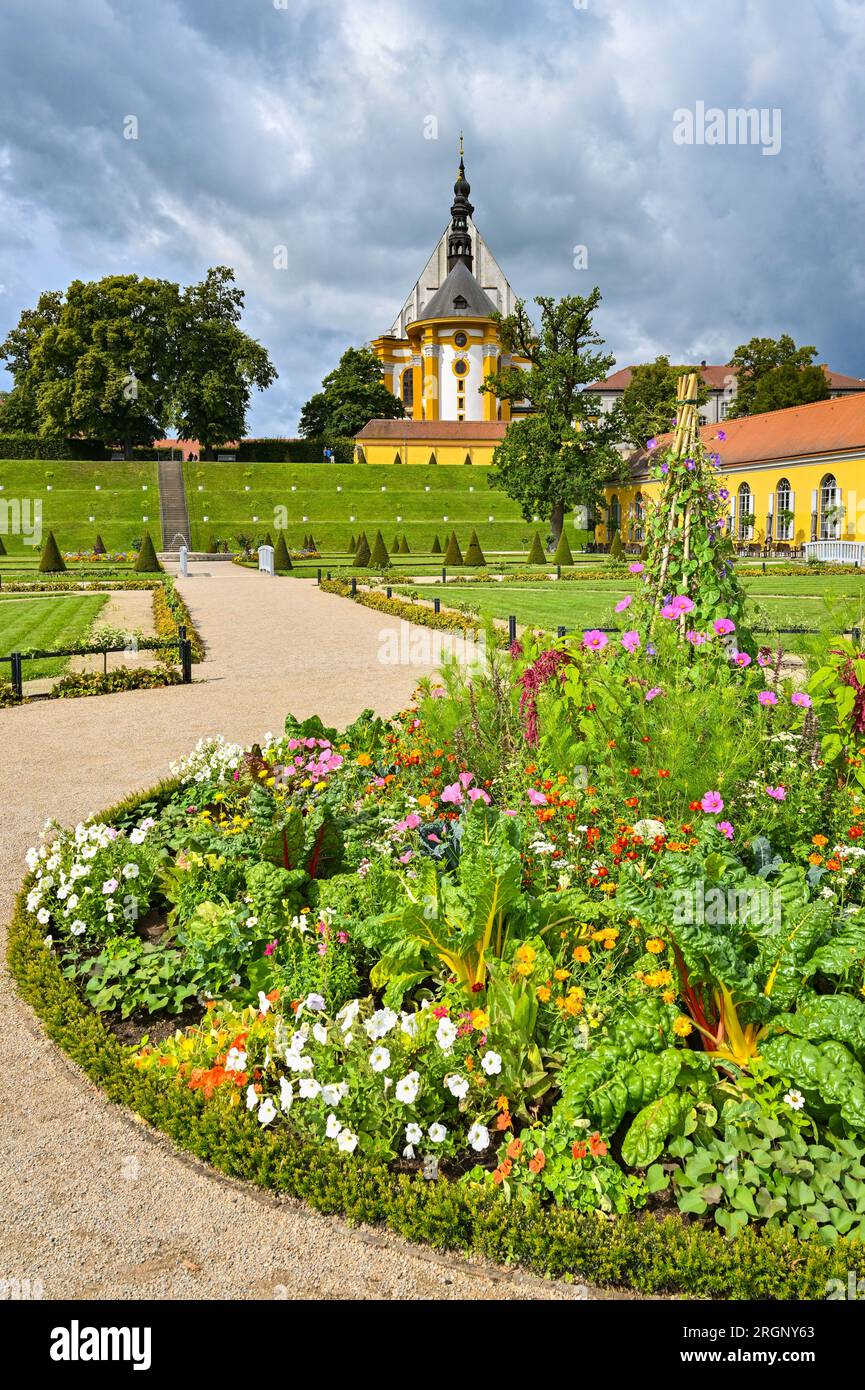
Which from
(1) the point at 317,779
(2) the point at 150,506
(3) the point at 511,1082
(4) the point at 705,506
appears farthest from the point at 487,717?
(2) the point at 150,506

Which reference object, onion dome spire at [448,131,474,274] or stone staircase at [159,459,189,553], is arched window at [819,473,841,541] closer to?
stone staircase at [159,459,189,553]

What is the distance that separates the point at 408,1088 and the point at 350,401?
76.0 metres

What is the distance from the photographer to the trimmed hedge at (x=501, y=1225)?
225 cm

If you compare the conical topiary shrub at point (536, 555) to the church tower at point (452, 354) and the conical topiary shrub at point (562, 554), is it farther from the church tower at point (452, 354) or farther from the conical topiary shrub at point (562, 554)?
the church tower at point (452, 354)

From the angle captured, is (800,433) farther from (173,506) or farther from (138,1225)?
(138,1225)

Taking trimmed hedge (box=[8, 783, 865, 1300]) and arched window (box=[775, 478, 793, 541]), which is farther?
arched window (box=[775, 478, 793, 541])

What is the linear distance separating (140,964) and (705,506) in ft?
12.7

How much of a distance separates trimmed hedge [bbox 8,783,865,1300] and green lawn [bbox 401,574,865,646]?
390 inches

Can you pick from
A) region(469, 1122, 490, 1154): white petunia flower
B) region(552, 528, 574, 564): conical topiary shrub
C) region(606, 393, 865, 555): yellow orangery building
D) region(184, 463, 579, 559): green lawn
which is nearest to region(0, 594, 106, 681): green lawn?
region(469, 1122, 490, 1154): white petunia flower

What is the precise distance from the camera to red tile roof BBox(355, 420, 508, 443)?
2537 inches

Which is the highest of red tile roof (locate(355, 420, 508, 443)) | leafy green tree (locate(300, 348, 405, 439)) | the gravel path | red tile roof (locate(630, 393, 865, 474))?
leafy green tree (locate(300, 348, 405, 439))

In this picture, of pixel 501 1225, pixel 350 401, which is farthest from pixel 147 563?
pixel 350 401

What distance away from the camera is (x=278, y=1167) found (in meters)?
2.67
